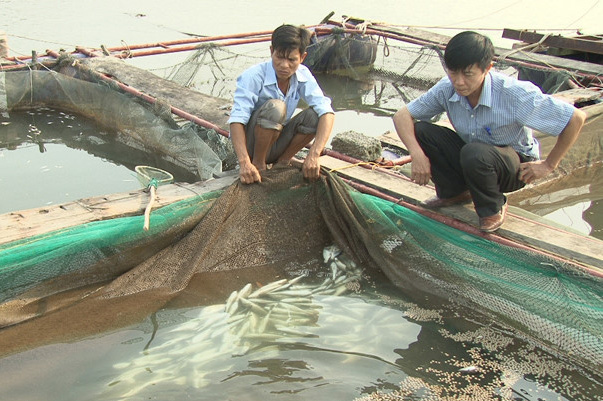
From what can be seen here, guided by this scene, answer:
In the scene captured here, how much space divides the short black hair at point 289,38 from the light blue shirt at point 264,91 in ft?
0.86

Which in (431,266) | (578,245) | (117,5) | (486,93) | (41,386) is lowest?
(41,386)

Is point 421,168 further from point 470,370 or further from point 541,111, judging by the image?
point 470,370

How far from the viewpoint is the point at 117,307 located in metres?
3.70

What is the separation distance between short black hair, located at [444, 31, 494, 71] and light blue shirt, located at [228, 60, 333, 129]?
43.3 inches

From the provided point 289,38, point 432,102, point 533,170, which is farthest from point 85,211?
point 533,170

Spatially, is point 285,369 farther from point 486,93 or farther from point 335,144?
point 335,144

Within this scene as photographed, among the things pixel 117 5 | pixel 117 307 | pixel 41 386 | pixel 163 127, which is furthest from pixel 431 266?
pixel 117 5

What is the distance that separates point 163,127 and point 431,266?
3.34 metres

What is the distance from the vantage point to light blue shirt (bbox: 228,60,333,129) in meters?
4.33

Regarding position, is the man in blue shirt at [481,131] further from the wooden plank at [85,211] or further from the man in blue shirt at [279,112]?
the wooden plank at [85,211]

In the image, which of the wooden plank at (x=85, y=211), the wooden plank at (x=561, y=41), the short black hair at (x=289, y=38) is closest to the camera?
the wooden plank at (x=85, y=211)

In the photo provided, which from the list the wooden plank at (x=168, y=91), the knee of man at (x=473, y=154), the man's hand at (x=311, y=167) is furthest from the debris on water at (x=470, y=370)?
the wooden plank at (x=168, y=91)

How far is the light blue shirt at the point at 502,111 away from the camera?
362 cm

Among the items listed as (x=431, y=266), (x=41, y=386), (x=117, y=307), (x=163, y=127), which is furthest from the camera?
(x=163, y=127)
